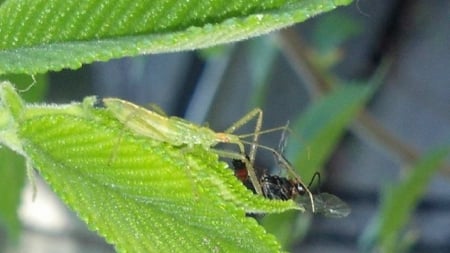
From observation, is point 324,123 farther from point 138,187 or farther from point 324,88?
point 138,187

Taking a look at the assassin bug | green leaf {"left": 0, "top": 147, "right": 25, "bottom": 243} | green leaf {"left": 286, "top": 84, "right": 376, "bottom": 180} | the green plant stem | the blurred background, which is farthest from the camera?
the blurred background

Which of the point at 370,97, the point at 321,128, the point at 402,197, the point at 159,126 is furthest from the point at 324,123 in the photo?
the point at 370,97

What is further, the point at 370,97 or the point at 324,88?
the point at 370,97

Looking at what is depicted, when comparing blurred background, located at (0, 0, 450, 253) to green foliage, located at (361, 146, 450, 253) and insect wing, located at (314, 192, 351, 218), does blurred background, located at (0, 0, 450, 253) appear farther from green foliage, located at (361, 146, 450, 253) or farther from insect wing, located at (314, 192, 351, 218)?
insect wing, located at (314, 192, 351, 218)

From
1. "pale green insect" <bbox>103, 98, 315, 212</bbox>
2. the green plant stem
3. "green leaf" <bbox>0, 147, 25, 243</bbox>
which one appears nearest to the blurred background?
the green plant stem

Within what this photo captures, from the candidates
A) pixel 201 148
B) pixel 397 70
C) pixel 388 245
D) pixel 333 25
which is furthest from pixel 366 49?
pixel 201 148

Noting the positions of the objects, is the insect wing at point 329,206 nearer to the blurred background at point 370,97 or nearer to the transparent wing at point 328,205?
the transparent wing at point 328,205
